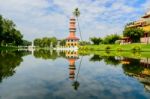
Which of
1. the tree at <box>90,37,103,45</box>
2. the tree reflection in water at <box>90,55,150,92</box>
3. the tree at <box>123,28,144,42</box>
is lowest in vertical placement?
the tree reflection in water at <box>90,55,150,92</box>

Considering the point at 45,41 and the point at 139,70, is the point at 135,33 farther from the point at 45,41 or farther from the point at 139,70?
the point at 45,41

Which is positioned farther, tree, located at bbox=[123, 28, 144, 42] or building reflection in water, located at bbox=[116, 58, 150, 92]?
tree, located at bbox=[123, 28, 144, 42]

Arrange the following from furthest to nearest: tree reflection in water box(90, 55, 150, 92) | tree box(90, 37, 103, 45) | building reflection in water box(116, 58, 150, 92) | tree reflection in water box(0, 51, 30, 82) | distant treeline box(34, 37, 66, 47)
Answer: distant treeline box(34, 37, 66, 47) < tree box(90, 37, 103, 45) < tree reflection in water box(0, 51, 30, 82) < tree reflection in water box(90, 55, 150, 92) < building reflection in water box(116, 58, 150, 92)

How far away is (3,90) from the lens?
12.0 m

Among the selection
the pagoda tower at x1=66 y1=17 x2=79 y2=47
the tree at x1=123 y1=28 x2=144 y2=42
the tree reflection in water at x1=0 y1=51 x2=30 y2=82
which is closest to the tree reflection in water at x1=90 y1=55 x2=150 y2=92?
the tree reflection in water at x1=0 y1=51 x2=30 y2=82

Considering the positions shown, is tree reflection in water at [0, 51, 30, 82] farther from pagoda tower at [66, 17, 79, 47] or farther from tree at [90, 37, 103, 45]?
pagoda tower at [66, 17, 79, 47]

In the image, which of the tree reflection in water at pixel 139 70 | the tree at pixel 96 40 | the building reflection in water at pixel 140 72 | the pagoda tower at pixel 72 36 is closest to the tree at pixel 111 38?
the tree at pixel 96 40

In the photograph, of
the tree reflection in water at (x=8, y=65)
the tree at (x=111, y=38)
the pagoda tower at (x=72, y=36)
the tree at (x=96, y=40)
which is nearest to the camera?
the tree reflection in water at (x=8, y=65)

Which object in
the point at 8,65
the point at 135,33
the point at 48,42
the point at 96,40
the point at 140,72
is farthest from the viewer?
the point at 48,42

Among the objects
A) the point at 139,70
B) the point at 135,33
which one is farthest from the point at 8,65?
the point at 135,33

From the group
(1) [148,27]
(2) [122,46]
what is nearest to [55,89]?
(2) [122,46]

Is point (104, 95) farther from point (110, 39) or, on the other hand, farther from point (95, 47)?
point (110, 39)

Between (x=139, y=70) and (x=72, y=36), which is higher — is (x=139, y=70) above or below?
below

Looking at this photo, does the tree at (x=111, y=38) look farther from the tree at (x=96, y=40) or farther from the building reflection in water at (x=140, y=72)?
the building reflection in water at (x=140, y=72)
